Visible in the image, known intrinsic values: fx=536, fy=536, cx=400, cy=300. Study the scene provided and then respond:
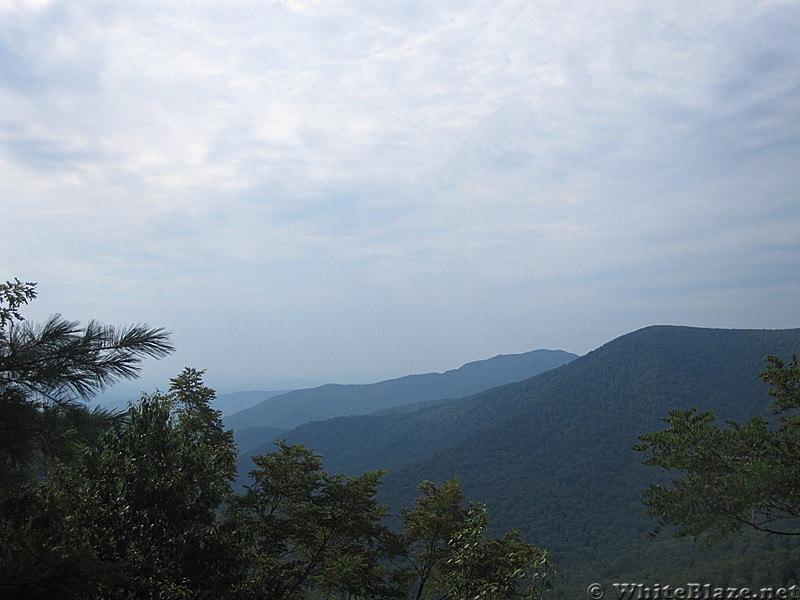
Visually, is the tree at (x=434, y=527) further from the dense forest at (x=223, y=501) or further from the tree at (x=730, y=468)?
the tree at (x=730, y=468)

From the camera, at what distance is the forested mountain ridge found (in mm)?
79688

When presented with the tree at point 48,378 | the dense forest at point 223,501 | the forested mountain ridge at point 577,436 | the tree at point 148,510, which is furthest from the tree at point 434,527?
the forested mountain ridge at point 577,436

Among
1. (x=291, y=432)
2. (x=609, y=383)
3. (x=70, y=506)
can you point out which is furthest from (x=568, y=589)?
(x=291, y=432)

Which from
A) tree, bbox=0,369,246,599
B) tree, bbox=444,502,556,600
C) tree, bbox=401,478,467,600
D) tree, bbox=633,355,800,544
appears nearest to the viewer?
tree, bbox=0,369,246,599

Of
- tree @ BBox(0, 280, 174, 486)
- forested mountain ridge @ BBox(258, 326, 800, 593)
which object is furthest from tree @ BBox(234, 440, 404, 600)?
forested mountain ridge @ BBox(258, 326, 800, 593)

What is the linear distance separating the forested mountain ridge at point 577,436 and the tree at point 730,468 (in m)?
60.6

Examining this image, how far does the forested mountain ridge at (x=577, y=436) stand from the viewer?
79.7 m

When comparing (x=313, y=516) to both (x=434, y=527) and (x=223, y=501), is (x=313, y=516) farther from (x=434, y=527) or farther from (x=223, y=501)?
(x=223, y=501)

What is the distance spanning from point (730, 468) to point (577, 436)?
11258 cm

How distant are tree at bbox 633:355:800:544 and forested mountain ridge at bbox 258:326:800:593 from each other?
60.6 metres

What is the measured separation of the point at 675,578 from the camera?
179 ft

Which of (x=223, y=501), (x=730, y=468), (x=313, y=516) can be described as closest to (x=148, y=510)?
(x=223, y=501)

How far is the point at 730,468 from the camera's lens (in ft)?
32.9

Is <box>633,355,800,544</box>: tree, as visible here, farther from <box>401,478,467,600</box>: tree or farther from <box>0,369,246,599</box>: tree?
<box>0,369,246,599</box>: tree
